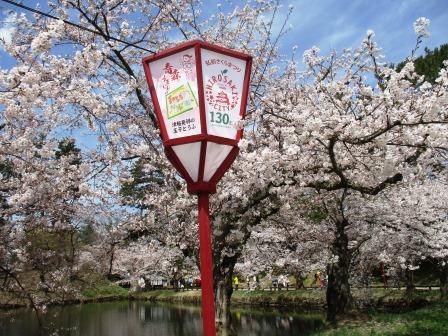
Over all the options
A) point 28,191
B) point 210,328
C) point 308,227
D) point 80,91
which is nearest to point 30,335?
point 308,227

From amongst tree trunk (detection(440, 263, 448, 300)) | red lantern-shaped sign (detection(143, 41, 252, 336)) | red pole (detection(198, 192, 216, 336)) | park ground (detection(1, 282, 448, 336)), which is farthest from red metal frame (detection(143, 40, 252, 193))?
tree trunk (detection(440, 263, 448, 300))

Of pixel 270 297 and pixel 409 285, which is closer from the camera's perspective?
pixel 409 285

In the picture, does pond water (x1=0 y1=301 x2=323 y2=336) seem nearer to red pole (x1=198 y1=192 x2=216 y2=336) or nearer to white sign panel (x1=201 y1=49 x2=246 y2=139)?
Answer: red pole (x1=198 y1=192 x2=216 y2=336)

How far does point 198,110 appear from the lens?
11.3ft

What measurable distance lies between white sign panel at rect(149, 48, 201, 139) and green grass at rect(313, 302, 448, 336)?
791cm

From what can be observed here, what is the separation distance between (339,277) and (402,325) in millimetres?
3464

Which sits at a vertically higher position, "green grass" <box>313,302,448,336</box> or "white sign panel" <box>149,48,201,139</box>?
"white sign panel" <box>149,48,201,139</box>

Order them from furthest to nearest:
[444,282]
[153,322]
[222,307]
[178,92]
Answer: [153,322] < [444,282] < [222,307] < [178,92]

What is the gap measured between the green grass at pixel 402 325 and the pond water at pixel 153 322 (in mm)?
3709

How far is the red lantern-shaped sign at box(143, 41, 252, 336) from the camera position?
3.44 metres

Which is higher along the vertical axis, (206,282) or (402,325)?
(206,282)

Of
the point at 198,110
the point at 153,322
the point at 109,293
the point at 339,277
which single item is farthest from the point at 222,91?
the point at 109,293

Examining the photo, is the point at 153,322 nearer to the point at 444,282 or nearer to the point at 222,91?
the point at 444,282

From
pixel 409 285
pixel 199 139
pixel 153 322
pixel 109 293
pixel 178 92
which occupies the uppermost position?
pixel 178 92
